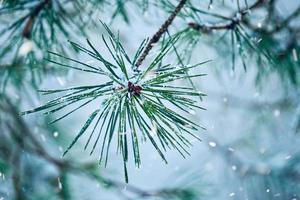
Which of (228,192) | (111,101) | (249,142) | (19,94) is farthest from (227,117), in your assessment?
(111,101)

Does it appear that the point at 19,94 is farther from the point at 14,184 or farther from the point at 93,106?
the point at 93,106

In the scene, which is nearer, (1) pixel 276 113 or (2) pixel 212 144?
(1) pixel 276 113

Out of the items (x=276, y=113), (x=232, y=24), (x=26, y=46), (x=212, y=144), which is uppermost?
(x=276, y=113)

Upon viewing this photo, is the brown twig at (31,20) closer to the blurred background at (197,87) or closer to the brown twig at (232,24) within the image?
the blurred background at (197,87)

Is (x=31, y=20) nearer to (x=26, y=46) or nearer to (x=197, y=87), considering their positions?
(x=26, y=46)

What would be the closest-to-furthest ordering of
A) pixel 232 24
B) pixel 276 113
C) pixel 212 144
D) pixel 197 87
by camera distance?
1. pixel 232 24
2. pixel 197 87
3. pixel 276 113
4. pixel 212 144

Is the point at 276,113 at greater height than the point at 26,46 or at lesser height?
greater

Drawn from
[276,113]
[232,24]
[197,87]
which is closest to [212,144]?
[276,113]

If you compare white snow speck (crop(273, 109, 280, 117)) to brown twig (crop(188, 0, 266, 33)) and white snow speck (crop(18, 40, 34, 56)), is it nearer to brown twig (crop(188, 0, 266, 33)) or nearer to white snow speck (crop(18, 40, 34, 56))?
brown twig (crop(188, 0, 266, 33))

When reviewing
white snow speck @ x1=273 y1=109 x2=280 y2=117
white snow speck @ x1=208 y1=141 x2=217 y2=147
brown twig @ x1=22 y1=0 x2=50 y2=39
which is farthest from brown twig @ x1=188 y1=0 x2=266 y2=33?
white snow speck @ x1=208 y1=141 x2=217 y2=147
